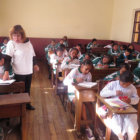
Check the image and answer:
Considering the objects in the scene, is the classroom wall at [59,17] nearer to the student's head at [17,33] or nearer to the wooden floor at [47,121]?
the wooden floor at [47,121]

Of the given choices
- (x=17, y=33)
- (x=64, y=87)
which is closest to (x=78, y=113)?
(x=64, y=87)

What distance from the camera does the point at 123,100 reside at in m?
1.97

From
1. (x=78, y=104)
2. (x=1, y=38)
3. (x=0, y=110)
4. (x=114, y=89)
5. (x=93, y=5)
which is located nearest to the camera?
(x=0, y=110)

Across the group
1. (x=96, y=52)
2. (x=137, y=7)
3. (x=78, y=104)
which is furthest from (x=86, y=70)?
(x=137, y=7)

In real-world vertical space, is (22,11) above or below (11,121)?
above

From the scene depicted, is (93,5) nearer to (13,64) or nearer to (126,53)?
(126,53)

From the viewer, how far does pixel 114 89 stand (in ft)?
7.13

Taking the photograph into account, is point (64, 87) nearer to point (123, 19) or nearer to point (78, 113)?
point (78, 113)

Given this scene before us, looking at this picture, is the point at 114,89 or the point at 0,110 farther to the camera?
the point at 114,89

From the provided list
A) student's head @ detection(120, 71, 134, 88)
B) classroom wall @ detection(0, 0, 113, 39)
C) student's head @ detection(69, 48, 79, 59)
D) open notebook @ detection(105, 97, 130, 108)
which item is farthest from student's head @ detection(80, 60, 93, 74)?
classroom wall @ detection(0, 0, 113, 39)

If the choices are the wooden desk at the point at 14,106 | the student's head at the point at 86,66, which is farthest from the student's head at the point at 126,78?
the wooden desk at the point at 14,106

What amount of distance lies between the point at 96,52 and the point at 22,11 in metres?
Answer: 3.80

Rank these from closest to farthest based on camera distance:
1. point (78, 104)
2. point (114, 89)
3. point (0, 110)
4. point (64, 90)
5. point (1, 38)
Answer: point (0, 110) → point (114, 89) → point (78, 104) → point (64, 90) → point (1, 38)

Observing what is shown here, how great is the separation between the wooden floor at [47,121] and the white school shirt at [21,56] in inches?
30.3
